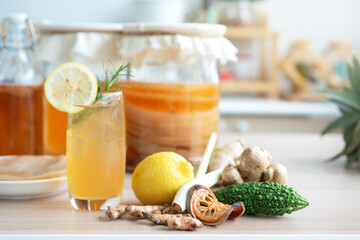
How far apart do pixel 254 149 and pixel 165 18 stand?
1977 mm

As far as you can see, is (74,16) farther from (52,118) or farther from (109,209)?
(109,209)

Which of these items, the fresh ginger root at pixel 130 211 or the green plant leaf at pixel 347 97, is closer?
the fresh ginger root at pixel 130 211

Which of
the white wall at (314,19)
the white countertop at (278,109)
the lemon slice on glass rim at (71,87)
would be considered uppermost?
the white wall at (314,19)

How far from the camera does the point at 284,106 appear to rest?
3.14m

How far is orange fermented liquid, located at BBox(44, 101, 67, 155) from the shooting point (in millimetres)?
1296

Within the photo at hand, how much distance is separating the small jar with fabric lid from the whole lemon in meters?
0.26

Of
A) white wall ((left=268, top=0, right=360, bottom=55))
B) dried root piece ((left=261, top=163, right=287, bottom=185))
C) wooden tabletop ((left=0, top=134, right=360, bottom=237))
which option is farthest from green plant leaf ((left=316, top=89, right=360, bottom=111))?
white wall ((left=268, top=0, right=360, bottom=55))

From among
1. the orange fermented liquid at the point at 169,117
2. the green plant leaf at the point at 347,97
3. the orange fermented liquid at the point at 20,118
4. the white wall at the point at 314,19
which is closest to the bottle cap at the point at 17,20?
the orange fermented liquid at the point at 20,118

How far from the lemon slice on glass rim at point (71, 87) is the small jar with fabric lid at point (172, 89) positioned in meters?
0.28

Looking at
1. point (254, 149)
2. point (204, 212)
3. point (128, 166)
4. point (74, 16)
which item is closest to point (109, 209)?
point (204, 212)

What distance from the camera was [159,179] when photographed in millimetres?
879

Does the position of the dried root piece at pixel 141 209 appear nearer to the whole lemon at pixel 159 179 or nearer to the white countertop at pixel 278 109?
the whole lemon at pixel 159 179

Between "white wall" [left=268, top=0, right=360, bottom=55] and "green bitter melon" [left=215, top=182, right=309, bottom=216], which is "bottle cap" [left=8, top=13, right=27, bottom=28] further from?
"white wall" [left=268, top=0, right=360, bottom=55]

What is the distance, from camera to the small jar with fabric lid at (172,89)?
3.75ft
